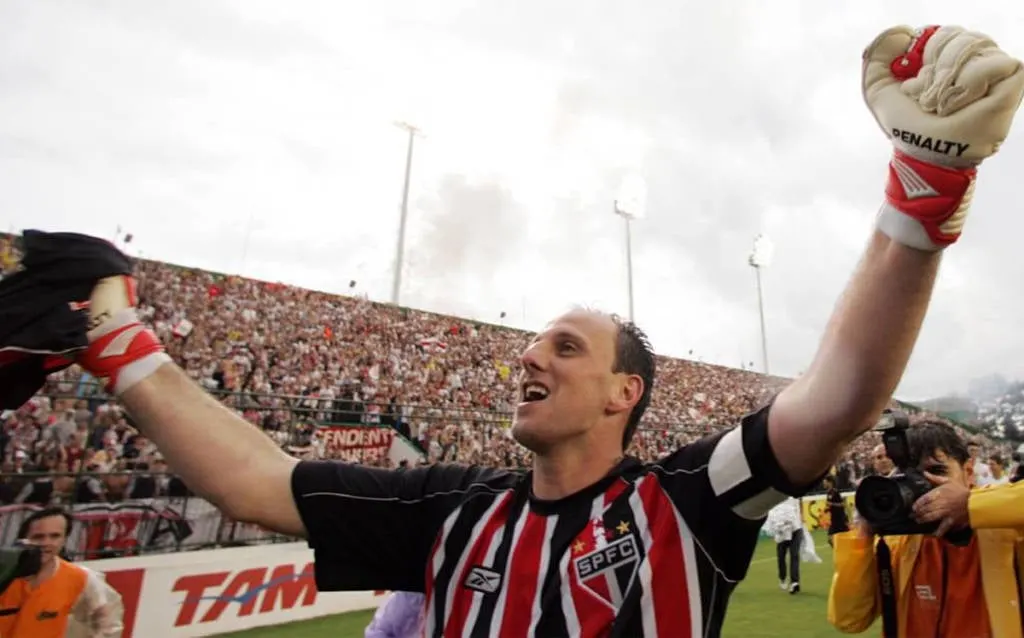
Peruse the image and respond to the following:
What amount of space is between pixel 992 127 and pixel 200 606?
8830mm

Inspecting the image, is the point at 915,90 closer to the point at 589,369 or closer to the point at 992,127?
the point at 992,127

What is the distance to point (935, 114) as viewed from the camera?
1.12 m

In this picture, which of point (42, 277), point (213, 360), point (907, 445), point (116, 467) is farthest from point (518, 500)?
point (213, 360)

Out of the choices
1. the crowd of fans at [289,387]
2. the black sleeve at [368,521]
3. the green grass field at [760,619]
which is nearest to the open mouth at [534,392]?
the black sleeve at [368,521]

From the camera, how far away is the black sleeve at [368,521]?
73.5 inches

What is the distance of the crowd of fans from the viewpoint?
8.33 metres

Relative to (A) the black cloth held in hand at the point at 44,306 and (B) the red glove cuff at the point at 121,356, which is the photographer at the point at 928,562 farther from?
(A) the black cloth held in hand at the point at 44,306

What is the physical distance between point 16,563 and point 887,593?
3065 mm

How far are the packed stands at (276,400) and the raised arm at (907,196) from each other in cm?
43

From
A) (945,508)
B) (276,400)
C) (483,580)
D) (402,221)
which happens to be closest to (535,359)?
(483,580)

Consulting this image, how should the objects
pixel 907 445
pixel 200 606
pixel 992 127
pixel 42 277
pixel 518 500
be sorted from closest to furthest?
pixel 992 127 → pixel 42 277 → pixel 518 500 → pixel 907 445 → pixel 200 606

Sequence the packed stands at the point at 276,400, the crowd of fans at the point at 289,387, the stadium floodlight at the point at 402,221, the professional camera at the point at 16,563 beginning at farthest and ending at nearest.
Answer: the stadium floodlight at the point at 402,221 → the crowd of fans at the point at 289,387 → the packed stands at the point at 276,400 → the professional camera at the point at 16,563

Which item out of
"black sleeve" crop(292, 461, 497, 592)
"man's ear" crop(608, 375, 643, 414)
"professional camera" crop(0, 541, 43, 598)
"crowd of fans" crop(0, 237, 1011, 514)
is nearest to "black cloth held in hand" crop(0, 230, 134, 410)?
"professional camera" crop(0, 541, 43, 598)

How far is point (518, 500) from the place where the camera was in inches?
76.9
